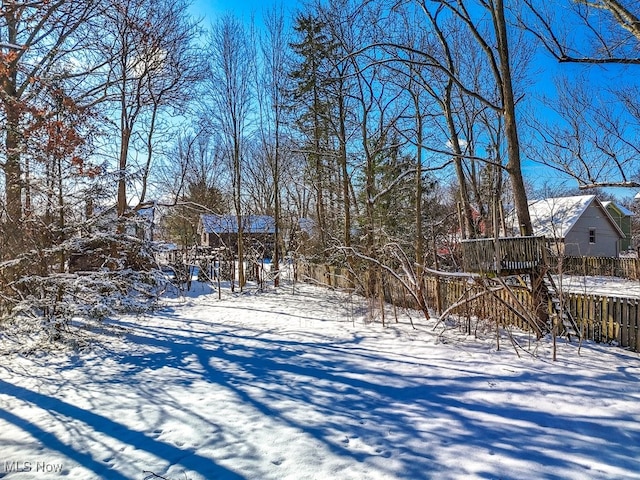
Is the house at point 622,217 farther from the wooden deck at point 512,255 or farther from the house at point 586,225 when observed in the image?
the wooden deck at point 512,255

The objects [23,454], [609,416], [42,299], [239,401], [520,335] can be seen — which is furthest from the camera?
[520,335]

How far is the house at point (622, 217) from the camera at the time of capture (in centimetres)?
2839

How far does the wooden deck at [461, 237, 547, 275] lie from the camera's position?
555 centimetres

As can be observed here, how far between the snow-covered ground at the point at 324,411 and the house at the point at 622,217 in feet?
94.9

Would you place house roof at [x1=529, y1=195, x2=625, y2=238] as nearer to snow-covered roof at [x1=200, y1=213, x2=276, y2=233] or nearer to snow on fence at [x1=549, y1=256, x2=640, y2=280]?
snow on fence at [x1=549, y1=256, x2=640, y2=280]

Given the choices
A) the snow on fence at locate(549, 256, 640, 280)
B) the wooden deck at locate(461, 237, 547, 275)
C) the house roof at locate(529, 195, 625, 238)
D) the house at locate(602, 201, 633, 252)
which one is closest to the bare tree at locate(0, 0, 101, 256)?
the wooden deck at locate(461, 237, 547, 275)

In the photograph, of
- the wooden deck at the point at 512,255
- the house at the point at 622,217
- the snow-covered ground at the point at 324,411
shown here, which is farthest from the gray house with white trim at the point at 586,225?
the snow-covered ground at the point at 324,411

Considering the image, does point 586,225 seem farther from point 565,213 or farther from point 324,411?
point 324,411

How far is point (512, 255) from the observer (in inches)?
221

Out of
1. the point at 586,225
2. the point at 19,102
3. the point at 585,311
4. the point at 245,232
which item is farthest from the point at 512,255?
the point at 586,225

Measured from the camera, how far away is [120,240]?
7406mm

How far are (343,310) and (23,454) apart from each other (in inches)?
280

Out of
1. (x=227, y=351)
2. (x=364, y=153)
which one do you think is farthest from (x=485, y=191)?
(x=227, y=351)

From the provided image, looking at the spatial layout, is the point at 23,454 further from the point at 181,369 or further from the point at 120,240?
the point at 120,240
